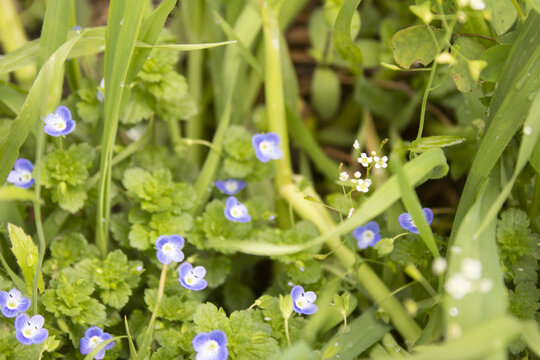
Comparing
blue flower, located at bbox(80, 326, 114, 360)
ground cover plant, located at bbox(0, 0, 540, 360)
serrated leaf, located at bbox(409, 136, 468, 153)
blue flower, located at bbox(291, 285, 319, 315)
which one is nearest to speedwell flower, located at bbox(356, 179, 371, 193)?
ground cover plant, located at bbox(0, 0, 540, 360)

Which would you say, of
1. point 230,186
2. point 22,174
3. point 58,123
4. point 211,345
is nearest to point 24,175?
point 22,174

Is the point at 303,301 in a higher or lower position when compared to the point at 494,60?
lower

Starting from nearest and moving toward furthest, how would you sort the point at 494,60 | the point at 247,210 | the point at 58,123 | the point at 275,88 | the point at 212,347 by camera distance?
the point at 212,347 → the point at 494,60 → the point at 58,123 → the point at 247,210 → the point at 275,88

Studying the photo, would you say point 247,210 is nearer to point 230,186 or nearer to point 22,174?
point 230,186

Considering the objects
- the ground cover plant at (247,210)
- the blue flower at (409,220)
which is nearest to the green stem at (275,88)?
the ground cover plant at (247,210)

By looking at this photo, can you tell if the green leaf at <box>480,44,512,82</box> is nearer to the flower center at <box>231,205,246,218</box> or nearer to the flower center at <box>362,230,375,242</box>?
the flower center at <box>362,230,375,242</box>

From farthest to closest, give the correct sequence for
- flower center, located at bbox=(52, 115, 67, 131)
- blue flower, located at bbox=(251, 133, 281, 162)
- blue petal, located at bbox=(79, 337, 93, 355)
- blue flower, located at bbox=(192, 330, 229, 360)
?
1. blue flower, located at bbox=(251, 133, 281, 162)
2. flower center, located at bbox=(52, 115, 67, 131)
3. blue petal, located at bbox=(79, 337, 93, 355)
4. blue flower, located at bbox=(192, 330, 229, 360)
